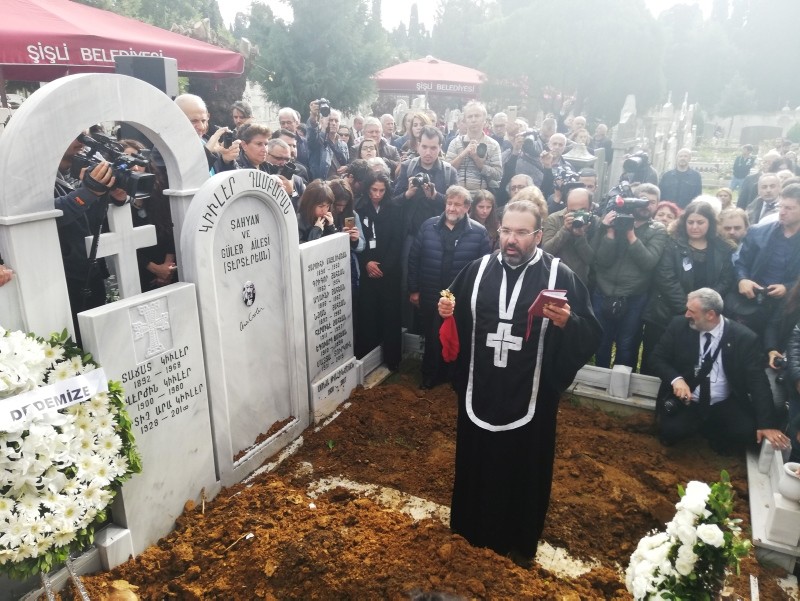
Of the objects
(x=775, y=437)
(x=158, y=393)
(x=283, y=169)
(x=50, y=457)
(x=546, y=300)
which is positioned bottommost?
(x=775, y=437)

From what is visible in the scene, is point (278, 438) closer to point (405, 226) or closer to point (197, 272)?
point (197, 272)

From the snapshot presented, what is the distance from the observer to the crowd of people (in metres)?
A: 3.65

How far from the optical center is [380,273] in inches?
→ 253

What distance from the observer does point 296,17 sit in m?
18.1

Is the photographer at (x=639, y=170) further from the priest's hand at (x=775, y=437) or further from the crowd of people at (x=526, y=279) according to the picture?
the priest's hand at (x=775, y=437)

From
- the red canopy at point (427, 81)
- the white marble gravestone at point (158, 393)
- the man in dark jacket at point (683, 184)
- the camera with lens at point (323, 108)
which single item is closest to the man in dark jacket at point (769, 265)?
the white marble gravestone at point (158, 393)

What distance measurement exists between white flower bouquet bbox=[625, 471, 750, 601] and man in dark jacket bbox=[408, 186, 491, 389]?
3.47 meters

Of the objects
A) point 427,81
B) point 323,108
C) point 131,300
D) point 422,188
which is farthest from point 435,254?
point 427,81

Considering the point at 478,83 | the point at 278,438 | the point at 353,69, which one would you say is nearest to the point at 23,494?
the point at 278,438

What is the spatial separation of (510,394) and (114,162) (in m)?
2.77

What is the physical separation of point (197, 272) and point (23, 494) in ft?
5.48

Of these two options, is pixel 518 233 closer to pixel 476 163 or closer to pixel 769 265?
pixel 769 265

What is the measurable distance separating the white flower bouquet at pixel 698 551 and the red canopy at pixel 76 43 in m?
6.34

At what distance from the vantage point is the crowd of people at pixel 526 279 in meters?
3.65
